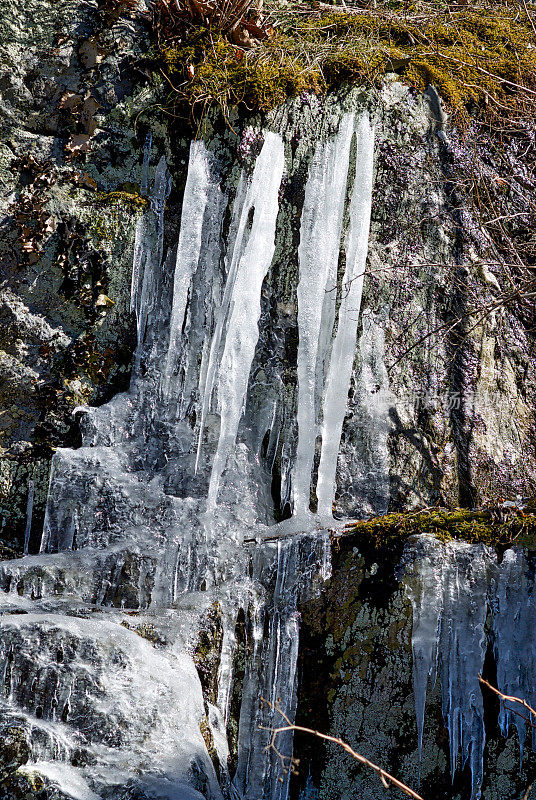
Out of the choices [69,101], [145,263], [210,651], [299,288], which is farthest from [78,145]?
[210,651]

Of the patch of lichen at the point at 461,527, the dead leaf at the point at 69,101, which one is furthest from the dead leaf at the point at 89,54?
the patch of lichen at the point at 461,527

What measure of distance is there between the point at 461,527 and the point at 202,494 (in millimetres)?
1195

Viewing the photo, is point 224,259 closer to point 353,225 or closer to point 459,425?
point 353,225

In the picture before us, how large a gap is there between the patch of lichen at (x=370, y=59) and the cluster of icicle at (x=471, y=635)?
7.97 ft

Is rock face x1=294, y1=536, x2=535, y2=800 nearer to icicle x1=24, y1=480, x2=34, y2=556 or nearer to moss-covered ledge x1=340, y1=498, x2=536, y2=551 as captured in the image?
moss-covered ledge x1=340, y1=498, x2=536, y2=551

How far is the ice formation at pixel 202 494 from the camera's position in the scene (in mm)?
2691

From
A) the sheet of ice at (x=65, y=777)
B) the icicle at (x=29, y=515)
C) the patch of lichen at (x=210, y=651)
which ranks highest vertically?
the icicle at (x=29, y=515)

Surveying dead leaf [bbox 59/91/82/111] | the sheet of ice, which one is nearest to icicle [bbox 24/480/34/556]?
the sheet of ice

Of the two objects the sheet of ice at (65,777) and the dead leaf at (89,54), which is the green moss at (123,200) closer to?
the dead leaf at (89,54)

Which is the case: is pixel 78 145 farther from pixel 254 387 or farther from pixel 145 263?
pixel 254 387

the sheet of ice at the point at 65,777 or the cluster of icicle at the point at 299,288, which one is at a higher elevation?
the cluster of icicle at the point at 299,288

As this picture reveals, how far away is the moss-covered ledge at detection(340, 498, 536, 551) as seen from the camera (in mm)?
2994

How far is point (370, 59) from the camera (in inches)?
160

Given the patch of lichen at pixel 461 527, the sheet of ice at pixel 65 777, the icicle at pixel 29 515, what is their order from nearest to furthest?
the sheet of ice at pixel 65 777 < the patch of lichen at pixel 461 527 < the icicle at pixel 29 515
